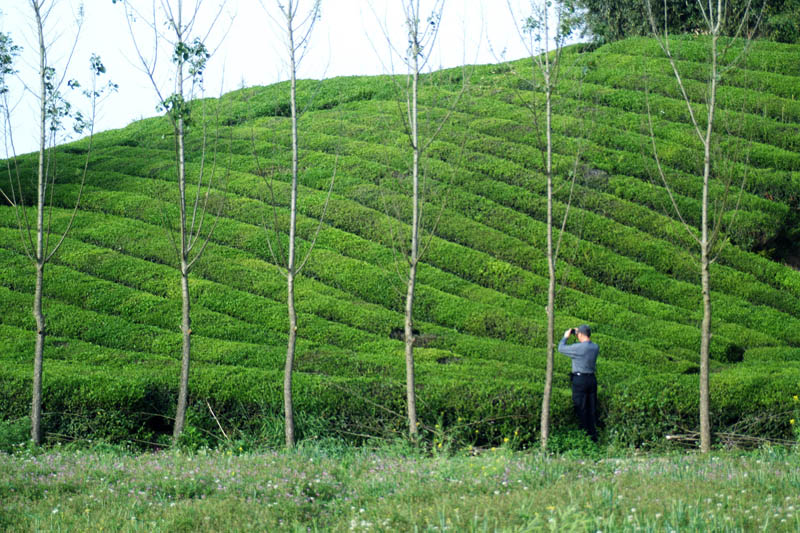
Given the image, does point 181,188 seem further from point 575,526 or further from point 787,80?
point 787,80

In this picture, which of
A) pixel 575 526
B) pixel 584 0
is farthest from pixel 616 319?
pixel 584 0

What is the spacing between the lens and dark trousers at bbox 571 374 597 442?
32.3 ft

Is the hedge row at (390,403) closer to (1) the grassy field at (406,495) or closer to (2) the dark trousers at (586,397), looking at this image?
(2) the dark trousers at (586,397)

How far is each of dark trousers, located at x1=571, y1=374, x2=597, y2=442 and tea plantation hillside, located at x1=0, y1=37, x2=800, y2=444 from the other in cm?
45

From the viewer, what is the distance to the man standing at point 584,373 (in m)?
9.70

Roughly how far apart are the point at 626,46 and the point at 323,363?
2155cm

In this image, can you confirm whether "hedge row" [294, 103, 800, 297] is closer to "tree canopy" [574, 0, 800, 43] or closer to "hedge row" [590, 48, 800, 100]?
"hedge row" [590, 48, 800, 100]

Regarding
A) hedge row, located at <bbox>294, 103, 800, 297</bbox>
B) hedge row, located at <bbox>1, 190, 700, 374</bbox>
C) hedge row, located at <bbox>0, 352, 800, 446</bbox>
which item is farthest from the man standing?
hedge row, located at <bbox>294, 103, 800, 297</bbox>

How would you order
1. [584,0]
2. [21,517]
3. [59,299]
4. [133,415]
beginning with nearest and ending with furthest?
[21,517], [133,415], [59,299], [584,0]

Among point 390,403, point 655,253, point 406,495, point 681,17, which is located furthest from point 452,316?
point 681,17

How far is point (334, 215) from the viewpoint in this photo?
1872cm

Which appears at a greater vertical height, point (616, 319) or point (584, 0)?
point (584, 0)

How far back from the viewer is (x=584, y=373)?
9797mm

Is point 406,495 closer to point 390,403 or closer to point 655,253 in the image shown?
point 390,403
